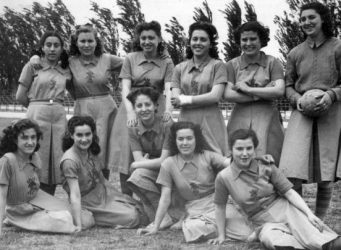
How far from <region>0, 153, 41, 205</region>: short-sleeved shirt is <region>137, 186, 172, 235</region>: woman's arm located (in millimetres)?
1149

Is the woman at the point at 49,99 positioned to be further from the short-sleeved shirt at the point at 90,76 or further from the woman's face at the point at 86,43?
the woman's face at the point at 86,43

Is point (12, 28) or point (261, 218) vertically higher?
point (12, 28)

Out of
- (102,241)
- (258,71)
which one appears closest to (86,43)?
(258,71)

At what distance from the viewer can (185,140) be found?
5312 millimetres

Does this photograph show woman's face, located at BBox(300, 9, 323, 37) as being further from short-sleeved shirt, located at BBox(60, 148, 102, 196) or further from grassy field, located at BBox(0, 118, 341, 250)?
short-sleeved shirt, located at BBox(60, 148, 102, 196)

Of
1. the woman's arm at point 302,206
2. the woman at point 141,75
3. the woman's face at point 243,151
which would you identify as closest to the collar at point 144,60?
the woman at point 141,75

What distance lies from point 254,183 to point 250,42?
1472 millimetres

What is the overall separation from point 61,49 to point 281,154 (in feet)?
9.05

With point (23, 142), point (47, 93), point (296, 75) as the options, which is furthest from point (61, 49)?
point (296, 75)

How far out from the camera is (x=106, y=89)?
6.54m

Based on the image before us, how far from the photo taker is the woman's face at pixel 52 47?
6.29 m

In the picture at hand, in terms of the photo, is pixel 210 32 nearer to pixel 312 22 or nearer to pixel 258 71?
pixel 258 71

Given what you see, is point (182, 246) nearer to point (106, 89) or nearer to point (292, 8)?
point (106, 89)

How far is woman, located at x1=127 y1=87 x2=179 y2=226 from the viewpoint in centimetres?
570
